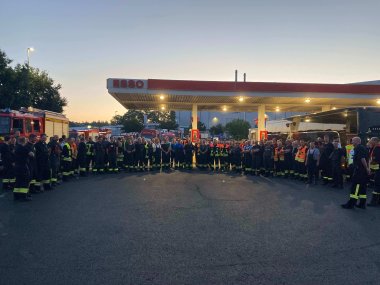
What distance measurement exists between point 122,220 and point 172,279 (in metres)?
3.32

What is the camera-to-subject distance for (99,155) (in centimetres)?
1677

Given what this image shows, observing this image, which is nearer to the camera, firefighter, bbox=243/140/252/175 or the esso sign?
firefighter, bbox=243/140/252/175

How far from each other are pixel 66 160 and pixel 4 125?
20.4 ft

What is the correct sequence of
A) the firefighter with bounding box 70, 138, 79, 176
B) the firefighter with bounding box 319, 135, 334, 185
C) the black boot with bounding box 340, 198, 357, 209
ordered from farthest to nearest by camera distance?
the firefighter with bounding box 70, 138, 79, 176
the firefighter with bounding box 319, 135, 334, 185
the black boot with bounding box 340, 198, 357, 209

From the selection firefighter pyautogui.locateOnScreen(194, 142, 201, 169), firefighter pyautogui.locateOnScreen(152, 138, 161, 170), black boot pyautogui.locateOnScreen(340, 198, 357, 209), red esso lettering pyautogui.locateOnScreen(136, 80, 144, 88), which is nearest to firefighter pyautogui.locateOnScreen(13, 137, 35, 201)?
black boot pyautogui.locateOnScreen(340, 198, 357, 209)

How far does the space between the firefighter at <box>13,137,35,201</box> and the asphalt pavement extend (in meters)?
→ 0.36

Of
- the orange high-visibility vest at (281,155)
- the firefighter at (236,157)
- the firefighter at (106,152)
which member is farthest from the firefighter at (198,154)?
the firefighter at (106,152)

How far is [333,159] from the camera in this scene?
43.7 ft

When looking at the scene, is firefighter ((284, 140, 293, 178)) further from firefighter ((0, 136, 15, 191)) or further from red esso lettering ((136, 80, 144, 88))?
firefighter ((0, 136, 15, 191))

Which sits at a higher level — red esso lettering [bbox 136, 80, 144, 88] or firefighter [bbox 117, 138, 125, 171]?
red esso lettering [bbox 136, 80, 144, 88]

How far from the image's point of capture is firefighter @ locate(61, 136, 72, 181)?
13.9 m

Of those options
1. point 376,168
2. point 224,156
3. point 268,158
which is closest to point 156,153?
point 224,156

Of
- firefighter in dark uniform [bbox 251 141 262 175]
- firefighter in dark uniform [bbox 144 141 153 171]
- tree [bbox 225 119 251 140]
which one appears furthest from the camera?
tree [bbox 225 119 251 140]

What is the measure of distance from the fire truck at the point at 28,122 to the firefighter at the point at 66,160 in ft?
14.5
